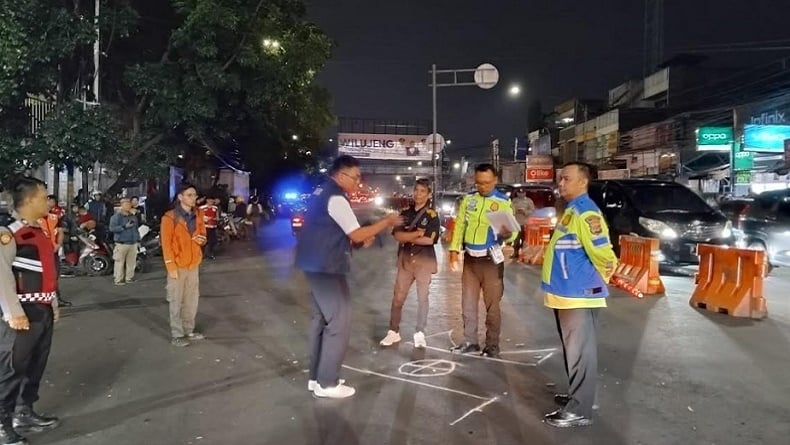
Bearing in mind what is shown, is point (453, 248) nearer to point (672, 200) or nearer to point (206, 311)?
point (206, 311)

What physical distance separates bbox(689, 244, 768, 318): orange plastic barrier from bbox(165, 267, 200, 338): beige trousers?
22.9ft

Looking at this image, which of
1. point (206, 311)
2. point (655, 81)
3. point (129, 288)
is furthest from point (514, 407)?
point (655, 81)

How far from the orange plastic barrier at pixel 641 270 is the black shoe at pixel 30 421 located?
8.55 metres

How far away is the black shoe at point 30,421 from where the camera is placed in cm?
523

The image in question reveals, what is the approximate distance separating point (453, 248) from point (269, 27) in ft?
41.4

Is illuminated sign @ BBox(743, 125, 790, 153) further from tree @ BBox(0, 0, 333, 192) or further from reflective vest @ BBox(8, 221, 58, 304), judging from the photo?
reflective vest @ BBox(8, 221, 58, 304)

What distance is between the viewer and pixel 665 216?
1371cm

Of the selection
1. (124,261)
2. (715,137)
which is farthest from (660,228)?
(715,137)

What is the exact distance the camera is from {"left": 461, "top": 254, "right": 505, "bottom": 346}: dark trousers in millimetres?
7145

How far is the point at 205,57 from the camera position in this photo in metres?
16.8

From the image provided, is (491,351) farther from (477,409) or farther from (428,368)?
(477,409)

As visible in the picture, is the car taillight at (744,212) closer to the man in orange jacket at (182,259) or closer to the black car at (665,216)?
the black car at (665,216)

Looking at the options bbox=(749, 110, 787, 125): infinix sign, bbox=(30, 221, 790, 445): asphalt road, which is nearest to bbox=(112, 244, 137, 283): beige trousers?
bbox=(30, 221, 790, 445): asphalt road

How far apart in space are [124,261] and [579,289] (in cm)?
1071
